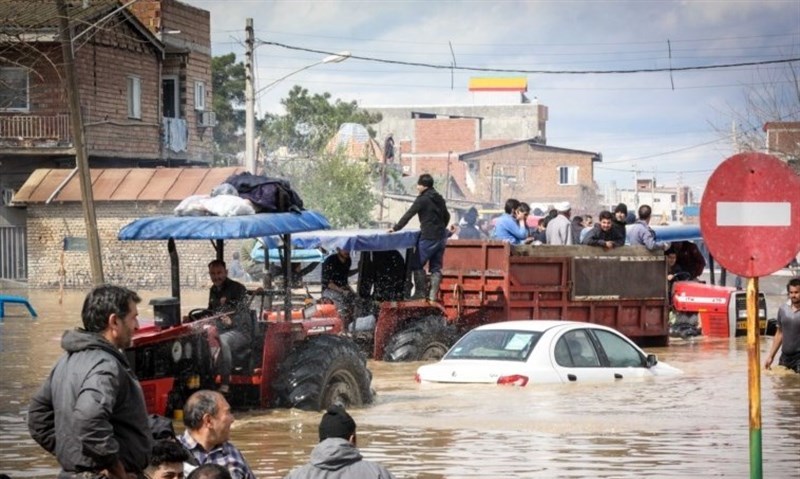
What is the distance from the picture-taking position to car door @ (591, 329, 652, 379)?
18.3 metres

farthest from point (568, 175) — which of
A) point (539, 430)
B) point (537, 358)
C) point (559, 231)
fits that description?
point (539, 430)

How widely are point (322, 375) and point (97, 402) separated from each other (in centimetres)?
894

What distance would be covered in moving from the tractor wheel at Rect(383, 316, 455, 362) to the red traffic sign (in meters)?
12.8

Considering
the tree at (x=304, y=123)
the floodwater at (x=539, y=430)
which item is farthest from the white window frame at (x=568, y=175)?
the floodwater at (x=539, y=430)

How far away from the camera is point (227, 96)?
75.4m

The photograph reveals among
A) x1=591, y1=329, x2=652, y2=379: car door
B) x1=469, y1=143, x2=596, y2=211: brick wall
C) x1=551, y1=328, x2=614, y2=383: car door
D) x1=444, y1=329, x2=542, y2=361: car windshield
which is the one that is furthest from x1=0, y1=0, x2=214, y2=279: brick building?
x1=469, y1=143, x2=596, y2=211: brick wall

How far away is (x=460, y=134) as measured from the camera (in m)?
108

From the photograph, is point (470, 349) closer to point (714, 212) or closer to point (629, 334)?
point (629, 334)

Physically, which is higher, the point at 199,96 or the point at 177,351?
the point at 199,96

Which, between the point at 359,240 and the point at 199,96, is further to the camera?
the point at 199,96

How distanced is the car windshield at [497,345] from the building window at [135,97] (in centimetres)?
3559

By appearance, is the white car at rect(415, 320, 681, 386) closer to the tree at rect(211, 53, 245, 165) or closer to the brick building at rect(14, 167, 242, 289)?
the brick building at rect(14, 167, 242, 289)

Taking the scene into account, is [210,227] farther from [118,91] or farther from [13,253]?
[118,91]

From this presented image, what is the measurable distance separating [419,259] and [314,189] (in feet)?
132
